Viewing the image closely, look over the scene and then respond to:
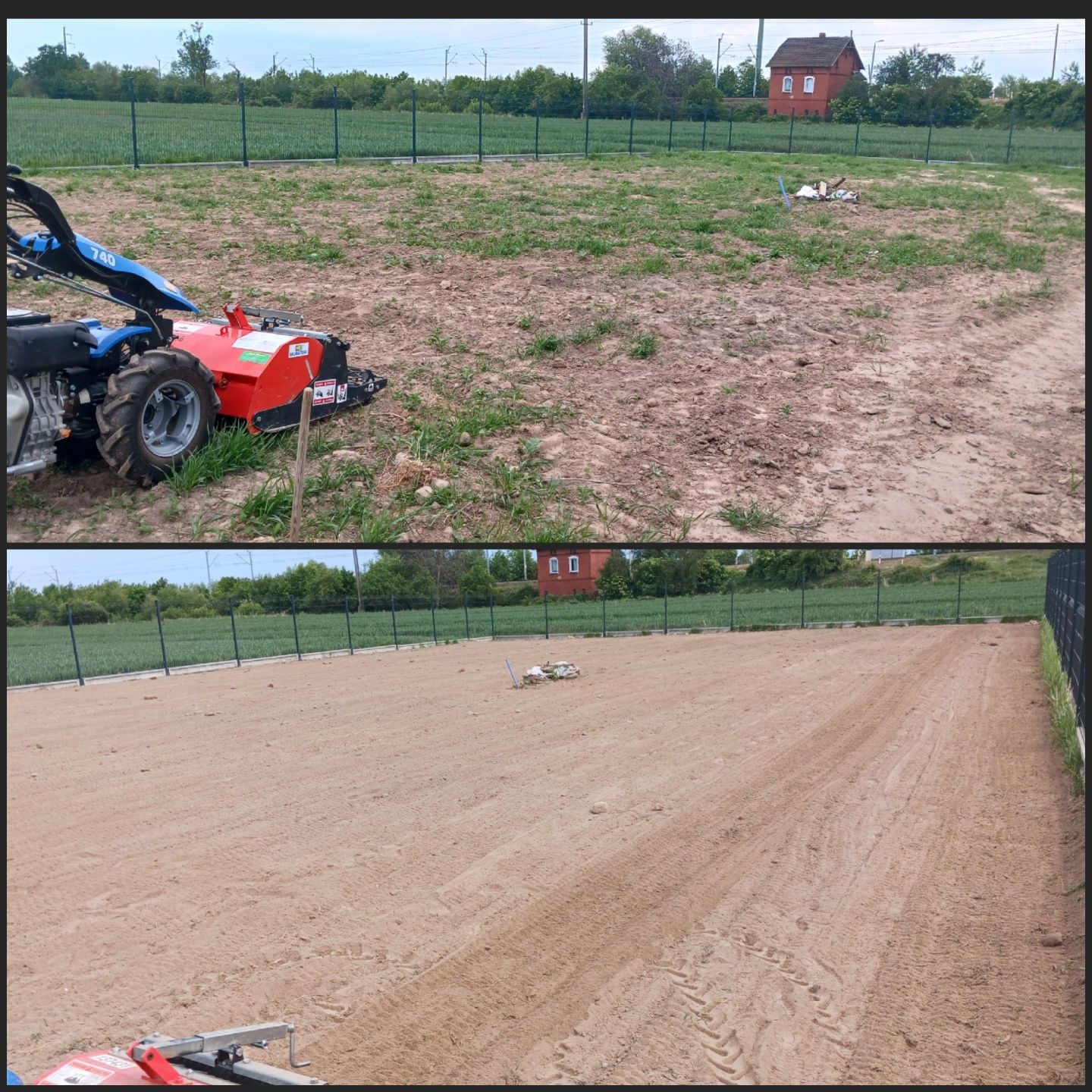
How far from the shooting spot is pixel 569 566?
6.46m

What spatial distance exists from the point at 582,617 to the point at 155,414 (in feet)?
55.3

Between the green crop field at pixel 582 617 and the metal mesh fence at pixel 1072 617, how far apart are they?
293 inches

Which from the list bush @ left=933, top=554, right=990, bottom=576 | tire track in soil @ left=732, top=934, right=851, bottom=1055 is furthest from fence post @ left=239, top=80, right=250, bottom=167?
tire track in soil @ left=732, top=934, right=851, bottom=1055

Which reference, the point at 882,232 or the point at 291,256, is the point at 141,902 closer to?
the point at 291,256

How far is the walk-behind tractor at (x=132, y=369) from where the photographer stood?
509cm

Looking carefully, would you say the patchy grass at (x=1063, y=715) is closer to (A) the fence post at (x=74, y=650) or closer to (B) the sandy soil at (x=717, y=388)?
(B) the sandy soil at (x=717, y=388)

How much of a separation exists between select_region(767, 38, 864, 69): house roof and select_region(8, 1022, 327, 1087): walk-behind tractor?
107 ft

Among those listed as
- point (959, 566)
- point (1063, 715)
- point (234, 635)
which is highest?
point (1063, 715)

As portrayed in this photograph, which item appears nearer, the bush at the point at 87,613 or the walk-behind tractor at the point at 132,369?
the walk-behind tractor at the point at 132,369

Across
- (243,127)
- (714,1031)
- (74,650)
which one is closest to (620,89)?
(243,127)

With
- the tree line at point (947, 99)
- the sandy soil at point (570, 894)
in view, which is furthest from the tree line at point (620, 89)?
the sandy soil at point (570, 894)

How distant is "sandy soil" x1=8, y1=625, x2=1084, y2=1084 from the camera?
4.37 meters

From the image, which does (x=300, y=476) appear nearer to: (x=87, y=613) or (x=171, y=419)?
(x=171, y=419)

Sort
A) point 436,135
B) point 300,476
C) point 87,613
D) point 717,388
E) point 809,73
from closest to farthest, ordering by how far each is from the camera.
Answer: point 300,476
point 717,388
point 87,613
point 436,135
point 809,73
